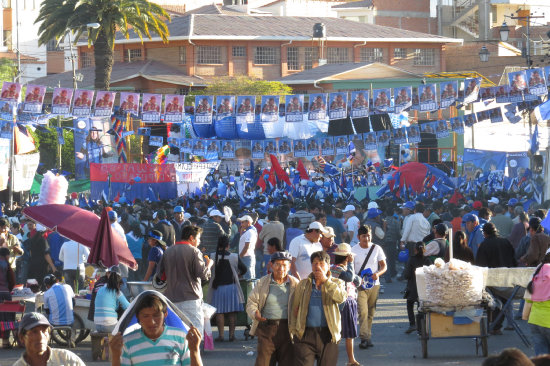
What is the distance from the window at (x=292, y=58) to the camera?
2820 inches

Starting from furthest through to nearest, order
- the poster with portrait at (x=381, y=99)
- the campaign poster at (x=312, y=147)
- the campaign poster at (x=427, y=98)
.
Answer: the campaign poster at (x=312, y=147)
the poster with portrait at (x=381, y=99)
the campaign poster at (x=427, y=98)

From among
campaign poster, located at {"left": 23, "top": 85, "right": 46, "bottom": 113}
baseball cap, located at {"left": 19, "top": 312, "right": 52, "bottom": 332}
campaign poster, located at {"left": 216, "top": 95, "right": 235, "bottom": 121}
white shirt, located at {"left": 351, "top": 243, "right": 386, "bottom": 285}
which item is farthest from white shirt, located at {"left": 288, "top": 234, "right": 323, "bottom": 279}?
campaign poster, located at {"left": 216, "top": 95, "right": 235, "bottom": 121}

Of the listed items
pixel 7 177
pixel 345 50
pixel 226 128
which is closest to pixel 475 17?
pixel 345 50

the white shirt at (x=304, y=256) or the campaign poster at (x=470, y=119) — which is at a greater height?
the campaign poster at (x=470, y=119)

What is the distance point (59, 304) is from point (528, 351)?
18.4 ft

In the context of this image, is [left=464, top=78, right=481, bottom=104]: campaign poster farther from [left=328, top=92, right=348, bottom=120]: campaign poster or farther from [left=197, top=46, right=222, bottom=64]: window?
[left=197, top=46, right=222, bottom=64]: window

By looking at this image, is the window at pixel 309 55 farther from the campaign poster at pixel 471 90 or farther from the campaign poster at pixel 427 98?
the campaign poster at pixel 471 90

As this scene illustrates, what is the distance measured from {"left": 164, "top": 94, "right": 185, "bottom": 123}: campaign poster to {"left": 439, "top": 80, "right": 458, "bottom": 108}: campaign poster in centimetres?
637

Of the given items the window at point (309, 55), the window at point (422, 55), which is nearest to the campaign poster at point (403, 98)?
the window at point (309, 55)

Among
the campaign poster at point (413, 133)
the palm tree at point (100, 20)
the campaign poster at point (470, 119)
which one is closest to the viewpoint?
the campaign poster at point (470, 119)

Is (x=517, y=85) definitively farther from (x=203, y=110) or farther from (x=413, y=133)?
(x=413, y=133)

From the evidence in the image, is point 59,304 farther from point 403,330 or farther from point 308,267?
point 403,330

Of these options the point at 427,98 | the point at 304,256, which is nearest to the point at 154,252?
the point at 304,256

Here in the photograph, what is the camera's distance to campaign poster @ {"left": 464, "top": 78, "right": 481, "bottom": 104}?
2686 cm
